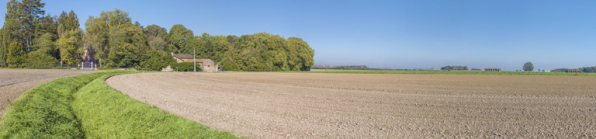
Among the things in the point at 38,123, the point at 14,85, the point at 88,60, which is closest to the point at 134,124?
the point at 38,123

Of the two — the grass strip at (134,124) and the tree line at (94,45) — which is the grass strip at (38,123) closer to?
the grass strip at (134,124)

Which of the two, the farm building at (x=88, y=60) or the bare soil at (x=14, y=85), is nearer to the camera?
the bare soil at (x=14, y=85)

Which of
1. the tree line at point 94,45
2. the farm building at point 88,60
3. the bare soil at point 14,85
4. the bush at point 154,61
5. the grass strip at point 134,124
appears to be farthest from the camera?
the farm building at point 88,60

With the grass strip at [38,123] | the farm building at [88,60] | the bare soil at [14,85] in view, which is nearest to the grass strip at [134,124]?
the grass strip at [38,123]

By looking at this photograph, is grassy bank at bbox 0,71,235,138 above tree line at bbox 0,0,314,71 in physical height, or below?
below

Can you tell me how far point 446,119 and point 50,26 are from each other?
102 meters

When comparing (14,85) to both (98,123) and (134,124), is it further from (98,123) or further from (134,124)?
(134,124)

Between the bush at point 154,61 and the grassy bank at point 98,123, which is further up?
the bush at point 154,61

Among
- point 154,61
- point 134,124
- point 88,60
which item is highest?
point 88,60

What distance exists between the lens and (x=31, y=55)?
73.4 m

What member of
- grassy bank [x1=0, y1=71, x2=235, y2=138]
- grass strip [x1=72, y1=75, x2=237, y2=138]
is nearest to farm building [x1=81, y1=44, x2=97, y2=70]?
grassy bank [x1=0, y1=71, x2=235, y2=138]

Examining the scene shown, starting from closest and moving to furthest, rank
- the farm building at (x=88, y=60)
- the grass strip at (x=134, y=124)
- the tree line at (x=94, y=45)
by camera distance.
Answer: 1. the grass strip at (x=134, y=124)
2. the tree line at (x=94, y=45)
3. the farm building at (x=88, y=60)

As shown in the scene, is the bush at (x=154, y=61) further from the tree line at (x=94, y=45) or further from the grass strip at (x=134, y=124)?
the grass strip at (x=134, y=124)

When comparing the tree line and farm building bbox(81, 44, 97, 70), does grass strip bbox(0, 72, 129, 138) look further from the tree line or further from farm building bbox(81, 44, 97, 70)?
farm building bbox(81, 44, 97, 70)
